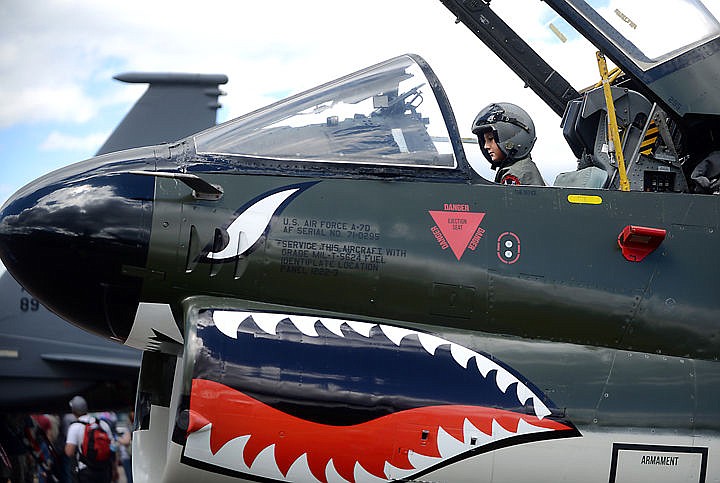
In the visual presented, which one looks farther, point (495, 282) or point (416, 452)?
point (495, 282)

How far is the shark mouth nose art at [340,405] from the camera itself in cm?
396

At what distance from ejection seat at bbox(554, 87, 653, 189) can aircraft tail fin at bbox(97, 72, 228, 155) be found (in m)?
10.9

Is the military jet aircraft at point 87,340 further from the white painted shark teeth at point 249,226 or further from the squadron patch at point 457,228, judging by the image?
the squadron patch at point 457,228

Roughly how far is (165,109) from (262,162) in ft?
40.3

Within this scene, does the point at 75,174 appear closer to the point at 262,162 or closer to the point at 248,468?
the point at 262,162

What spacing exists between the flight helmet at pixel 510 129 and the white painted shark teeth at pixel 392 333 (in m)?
1.52

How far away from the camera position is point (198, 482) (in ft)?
13.2

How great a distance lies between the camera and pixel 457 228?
175 inches

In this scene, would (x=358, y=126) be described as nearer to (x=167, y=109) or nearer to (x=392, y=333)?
(x=392, y=333)

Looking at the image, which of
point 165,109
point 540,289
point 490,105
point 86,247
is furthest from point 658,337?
point 165,109

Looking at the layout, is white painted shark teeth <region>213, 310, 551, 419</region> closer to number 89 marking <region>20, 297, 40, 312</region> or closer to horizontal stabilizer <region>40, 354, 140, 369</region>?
horizontal stabilizer <region>40, 354, 140, 369</region>

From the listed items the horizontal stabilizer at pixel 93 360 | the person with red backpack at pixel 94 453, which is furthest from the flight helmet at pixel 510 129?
the horizontal stabilizer at pixel 93 360

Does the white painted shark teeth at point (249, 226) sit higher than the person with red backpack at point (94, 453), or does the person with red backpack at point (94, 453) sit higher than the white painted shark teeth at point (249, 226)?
the white painted shark teeth at point (249, 226)

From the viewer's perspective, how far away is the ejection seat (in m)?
5.08
